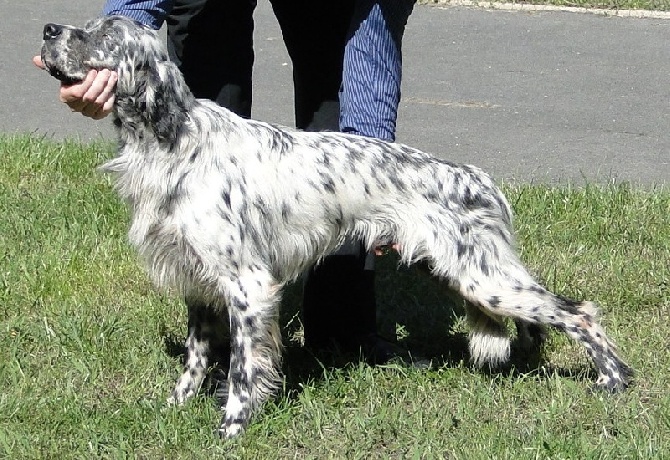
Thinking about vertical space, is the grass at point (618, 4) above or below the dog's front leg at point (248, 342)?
above

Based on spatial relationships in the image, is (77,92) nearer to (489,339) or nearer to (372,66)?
(372,66)

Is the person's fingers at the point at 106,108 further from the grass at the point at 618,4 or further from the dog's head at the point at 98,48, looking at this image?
the grass at the point at 618,4

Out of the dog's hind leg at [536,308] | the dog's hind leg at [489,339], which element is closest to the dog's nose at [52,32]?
the dog's hind leg at [536,308]

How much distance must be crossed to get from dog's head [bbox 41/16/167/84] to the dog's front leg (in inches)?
34.8

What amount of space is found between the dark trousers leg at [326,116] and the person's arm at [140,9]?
69cm

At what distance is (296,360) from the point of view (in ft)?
17.4

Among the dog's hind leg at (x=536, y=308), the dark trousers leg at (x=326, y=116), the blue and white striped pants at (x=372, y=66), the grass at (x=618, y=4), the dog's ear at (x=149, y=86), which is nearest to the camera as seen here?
the dog's ear at (x=149, y=86)

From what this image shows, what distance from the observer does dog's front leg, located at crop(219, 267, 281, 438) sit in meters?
4.45

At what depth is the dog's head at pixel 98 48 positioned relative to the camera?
4.11 meters

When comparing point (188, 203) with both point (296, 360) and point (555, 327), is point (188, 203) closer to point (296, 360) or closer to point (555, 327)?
point (296, 360)

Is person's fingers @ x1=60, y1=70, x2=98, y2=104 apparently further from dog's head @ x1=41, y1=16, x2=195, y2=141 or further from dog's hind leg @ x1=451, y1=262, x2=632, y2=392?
dog's hind leg @ x1=451, y1=262, x2=632, y2=392

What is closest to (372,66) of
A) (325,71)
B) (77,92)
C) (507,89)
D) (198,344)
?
(325,71)

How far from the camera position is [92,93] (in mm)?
4117

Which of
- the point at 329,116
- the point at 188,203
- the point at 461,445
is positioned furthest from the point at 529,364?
the point at 188,203
